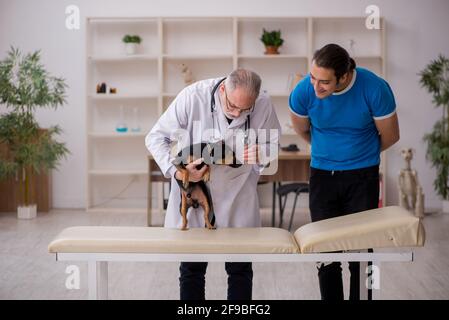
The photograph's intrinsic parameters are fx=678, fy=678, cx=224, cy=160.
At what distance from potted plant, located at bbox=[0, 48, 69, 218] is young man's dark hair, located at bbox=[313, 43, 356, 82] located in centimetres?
432

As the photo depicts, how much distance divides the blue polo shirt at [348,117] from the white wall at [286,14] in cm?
449

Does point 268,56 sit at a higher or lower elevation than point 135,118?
higher

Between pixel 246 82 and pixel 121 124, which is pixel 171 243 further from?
pixel 121 124

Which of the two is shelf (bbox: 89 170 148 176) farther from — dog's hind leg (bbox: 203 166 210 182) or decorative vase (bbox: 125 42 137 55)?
dog's hind leg (bbox: 203 166 210 182)

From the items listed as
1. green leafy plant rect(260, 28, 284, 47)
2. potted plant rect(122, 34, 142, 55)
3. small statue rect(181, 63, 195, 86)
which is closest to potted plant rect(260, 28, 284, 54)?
green leafy plant rect(260, 28, 284, 47)

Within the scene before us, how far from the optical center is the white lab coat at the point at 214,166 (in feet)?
9.06

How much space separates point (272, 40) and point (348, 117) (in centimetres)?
433

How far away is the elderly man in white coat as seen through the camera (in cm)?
272

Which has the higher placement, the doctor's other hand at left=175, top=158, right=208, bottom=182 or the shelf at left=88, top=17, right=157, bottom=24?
the shelf at left=88, top=17, right=157, bottom=24

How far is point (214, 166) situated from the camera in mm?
2836

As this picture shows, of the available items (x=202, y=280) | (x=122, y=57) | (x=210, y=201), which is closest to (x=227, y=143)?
(x=210, y=201)

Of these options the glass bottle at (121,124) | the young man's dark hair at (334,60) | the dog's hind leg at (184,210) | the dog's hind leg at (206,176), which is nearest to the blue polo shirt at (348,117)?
the young man's dark hair at (334,60)

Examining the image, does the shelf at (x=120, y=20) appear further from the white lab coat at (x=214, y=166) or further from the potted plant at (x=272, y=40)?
the white lab coat at (x=214, y=166)

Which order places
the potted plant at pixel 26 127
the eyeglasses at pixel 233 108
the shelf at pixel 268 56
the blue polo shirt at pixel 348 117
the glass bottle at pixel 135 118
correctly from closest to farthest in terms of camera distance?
the eyeglasses at pixel 233 108 < the blue polo shirt at pixel 348 117 < the potted plant at pixel 26 127 < the shelf at pixel 268 56 < the glass bottle at pixel 135 118
